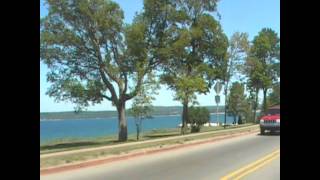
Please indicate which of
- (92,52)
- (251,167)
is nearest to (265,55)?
(92,52)

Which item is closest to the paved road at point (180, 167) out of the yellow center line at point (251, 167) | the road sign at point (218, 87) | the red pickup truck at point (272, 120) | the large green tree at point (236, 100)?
the yellow center line at point (251, 167)

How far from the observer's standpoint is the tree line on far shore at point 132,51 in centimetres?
2370

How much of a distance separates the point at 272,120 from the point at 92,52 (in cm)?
1117

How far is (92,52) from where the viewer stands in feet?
79.4

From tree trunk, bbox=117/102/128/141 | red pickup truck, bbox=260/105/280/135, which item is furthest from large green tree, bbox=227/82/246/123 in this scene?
tree trunk, bbox=117/102/128/141

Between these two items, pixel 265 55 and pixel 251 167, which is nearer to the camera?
pixel 251 167

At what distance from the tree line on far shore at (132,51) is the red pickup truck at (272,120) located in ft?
8.59

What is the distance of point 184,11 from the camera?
27500mm

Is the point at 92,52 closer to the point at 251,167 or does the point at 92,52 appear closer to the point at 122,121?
the point at 122,121
